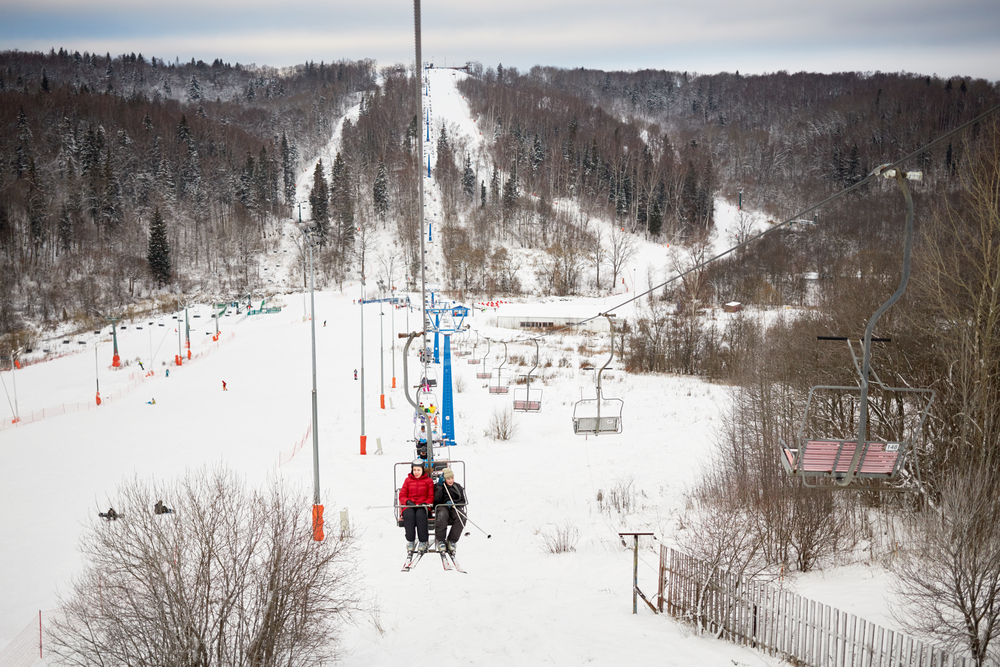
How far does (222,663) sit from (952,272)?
2306 centimetres

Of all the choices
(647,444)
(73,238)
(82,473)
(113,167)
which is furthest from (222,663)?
(113,167)

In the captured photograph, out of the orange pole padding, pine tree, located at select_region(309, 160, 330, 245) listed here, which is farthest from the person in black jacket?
pine tree, located at select_region(309, 160, 330, 245)

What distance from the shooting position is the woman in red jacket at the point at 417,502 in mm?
12352

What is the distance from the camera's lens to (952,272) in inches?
817

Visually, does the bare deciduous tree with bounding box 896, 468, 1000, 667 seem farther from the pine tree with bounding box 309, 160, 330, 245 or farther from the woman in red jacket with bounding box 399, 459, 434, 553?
the pine tree with bounding box 309, 160, 330, 245

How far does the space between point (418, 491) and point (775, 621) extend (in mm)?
8643

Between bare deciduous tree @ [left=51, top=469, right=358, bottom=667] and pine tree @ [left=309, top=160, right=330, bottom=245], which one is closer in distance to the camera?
bare deciduous tree @ [left=51, top=469, right=358, bottom=667]

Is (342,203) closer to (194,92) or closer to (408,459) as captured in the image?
(408,459)

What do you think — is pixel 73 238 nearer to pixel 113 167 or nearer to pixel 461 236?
pixel 113 167

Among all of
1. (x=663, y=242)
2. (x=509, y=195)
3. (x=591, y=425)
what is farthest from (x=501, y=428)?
(x=663, y=242)

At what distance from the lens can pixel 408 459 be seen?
30547mm

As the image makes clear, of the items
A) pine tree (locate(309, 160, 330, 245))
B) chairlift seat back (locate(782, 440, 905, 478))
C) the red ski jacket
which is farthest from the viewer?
pine tree (locate(309, 160, 330, 245))

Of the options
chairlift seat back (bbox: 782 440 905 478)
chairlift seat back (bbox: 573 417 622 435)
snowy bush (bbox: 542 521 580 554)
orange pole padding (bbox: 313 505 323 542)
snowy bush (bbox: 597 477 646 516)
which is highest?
chairlift seat back (bbox: 782 440 905 478)

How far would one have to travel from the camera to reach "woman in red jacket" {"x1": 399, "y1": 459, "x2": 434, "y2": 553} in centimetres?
1235
